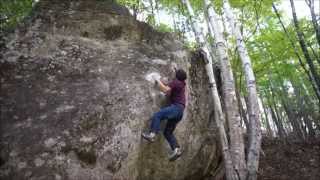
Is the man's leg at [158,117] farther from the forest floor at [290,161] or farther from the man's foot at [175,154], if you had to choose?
the forest floor at [290,161]

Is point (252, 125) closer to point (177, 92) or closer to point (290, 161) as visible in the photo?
point (177, 92)

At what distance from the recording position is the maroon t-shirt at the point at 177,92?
7562 millimetres

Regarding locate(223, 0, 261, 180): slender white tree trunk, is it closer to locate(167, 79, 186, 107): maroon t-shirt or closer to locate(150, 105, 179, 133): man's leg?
locate(167, 79, 186, 107): maroon t-shirt

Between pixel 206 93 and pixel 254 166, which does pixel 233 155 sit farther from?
pixel 206 93

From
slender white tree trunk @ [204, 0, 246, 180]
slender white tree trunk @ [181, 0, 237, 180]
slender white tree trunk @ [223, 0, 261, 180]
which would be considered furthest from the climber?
slender white tree trunk @ [223, 0, 261, 180]

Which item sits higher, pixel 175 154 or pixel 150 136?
pixel 150 136

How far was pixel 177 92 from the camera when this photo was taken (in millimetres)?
7613

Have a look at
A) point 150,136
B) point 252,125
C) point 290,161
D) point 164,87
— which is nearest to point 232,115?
point 252,125

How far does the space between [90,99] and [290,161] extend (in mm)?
10353

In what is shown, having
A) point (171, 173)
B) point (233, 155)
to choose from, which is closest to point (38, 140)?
point (171, 173)

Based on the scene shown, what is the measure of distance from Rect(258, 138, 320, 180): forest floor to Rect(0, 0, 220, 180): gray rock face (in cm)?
432

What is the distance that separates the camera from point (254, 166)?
8508 mm

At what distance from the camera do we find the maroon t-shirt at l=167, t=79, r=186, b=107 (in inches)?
298

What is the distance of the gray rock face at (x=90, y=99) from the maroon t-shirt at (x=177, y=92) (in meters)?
0.39
